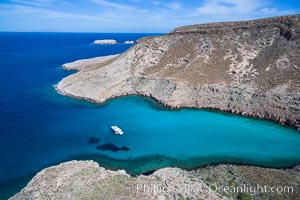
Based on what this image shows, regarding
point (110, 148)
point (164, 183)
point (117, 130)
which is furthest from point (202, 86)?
point (164, 183)

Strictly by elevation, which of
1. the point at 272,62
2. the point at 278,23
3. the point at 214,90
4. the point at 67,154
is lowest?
the point at 67,154

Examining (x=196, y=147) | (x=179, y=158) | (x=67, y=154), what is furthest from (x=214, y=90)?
(x=67, y=154)

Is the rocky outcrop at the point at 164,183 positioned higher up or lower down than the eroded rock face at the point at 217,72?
lower down

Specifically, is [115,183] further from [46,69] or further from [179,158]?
[46,69]

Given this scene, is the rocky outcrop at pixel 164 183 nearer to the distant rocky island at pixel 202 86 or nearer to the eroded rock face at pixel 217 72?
the distant rocky island at pixel 202 86

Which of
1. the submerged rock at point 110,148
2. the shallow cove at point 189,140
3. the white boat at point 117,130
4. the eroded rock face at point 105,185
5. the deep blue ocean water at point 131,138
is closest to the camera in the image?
the eroded rock face at point 105,185

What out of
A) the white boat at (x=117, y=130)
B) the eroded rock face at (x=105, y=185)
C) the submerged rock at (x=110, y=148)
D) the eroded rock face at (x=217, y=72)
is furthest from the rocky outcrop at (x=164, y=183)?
the eroded rock face at (x=217, y=72)
